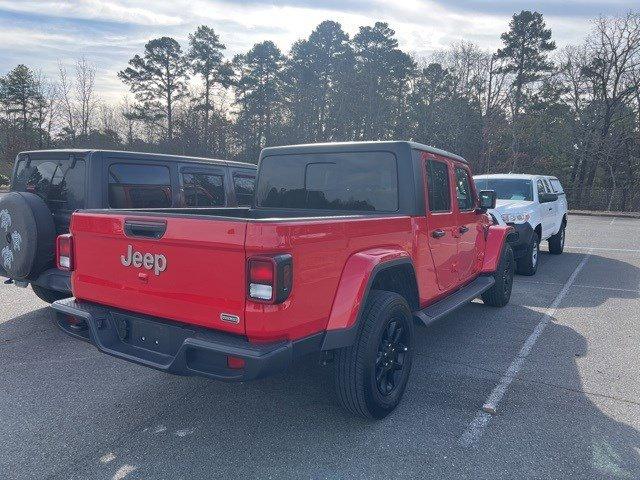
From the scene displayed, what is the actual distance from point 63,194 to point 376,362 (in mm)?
4062

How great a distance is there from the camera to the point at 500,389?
13.1 feet

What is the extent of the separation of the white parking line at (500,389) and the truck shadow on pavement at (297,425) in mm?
53

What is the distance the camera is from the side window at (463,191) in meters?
5.17

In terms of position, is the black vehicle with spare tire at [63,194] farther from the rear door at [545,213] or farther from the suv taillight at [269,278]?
the rear door at [545,213]

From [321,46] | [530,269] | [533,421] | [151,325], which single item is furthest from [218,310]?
[321,46]

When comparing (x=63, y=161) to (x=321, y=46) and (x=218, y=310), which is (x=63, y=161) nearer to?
(x=218, y=310)

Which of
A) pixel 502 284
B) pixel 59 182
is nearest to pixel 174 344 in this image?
pixel 59 182

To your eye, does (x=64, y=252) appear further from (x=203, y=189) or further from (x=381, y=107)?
(x=381, y=107)

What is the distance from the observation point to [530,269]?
29.5ft

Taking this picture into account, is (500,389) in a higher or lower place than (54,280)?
lower

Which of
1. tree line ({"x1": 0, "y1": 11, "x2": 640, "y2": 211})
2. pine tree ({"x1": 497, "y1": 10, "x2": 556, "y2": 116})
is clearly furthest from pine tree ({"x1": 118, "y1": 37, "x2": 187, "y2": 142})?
pine tree ({"x1": 497, "y1": 10, "x2": 556, "y2": 116})

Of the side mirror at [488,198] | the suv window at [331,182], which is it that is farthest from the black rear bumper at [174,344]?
the side mirror at [488,198]

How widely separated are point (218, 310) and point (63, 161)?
12.4ft

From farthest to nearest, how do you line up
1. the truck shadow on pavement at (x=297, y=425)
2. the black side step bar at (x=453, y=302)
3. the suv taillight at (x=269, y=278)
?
the black side step bar at (x=453, y=302) < the truck shadow on pavement at (x=297, y=425) < the suv taillight at (x=269, y=278)
